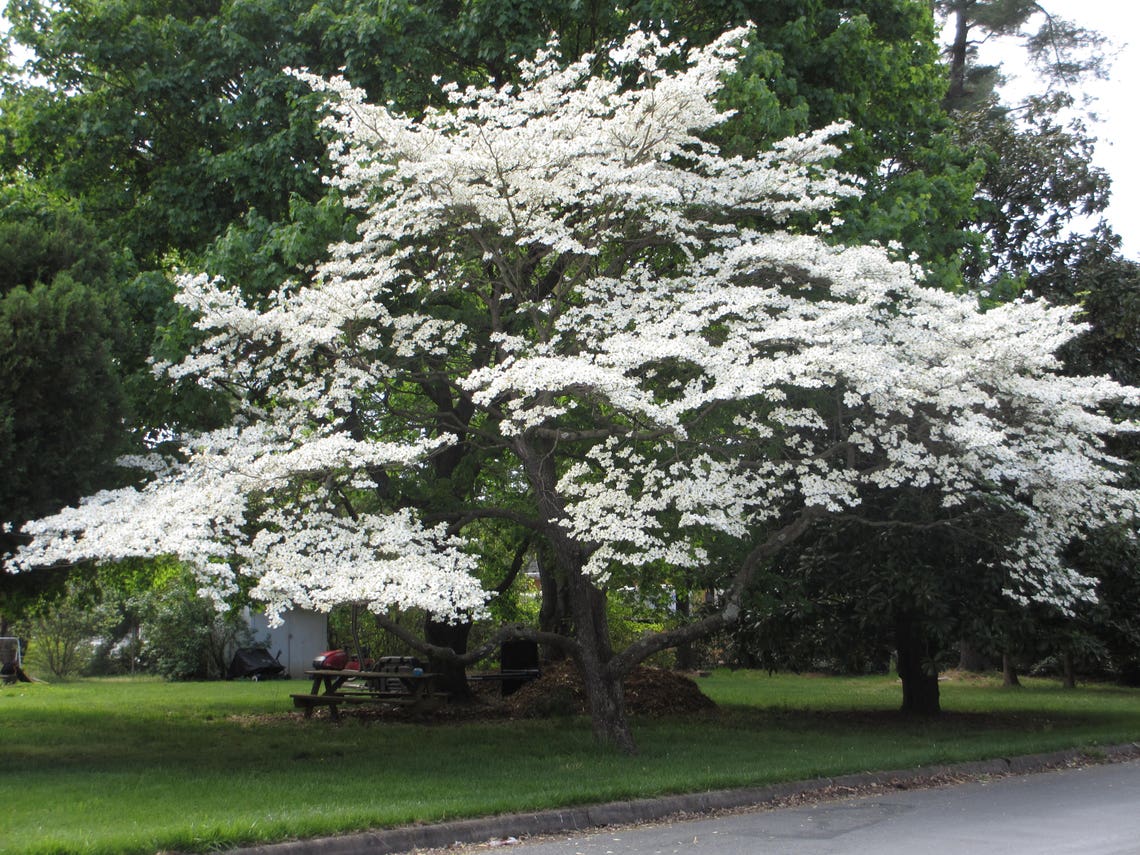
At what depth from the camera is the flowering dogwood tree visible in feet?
33.2

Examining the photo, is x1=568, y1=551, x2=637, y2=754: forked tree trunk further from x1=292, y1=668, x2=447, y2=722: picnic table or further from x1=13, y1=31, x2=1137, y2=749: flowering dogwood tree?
x1=292, y1=668, x2=447, y2=722: picnic table

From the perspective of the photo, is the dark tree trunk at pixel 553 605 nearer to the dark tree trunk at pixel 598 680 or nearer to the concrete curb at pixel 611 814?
the dark tree trunk at pixel 598 680

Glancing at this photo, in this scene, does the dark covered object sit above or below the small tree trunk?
above

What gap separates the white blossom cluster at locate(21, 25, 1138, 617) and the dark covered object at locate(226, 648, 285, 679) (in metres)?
19.6

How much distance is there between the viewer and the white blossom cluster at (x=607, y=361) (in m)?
10.1

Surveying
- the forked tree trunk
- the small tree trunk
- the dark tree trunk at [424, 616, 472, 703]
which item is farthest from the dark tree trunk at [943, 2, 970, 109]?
the forked tree trunk

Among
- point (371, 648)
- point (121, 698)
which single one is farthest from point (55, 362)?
point (371, 648)

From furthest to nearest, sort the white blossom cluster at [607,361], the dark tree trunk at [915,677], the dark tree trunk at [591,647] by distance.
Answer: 1. the dark tree trunk at [915,677]
2. the dark tree trunk at [591,647]
3. the white blossom cluster at [607,361]

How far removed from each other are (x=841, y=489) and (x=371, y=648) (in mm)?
22884

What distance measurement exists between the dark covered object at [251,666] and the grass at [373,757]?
28.7 feet

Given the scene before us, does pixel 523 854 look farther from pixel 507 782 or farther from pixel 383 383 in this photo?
A: pixel 383 383

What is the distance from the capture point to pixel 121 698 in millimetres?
21734

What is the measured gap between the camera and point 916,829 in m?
8.64

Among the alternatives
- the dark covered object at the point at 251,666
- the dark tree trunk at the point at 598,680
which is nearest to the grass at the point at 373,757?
the dark tree trunk at the point at 598,680
